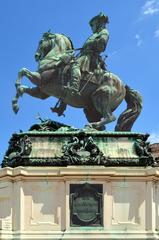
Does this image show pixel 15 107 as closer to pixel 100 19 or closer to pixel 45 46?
pixel 45 46

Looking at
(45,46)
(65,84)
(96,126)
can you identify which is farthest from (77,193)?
(45,46)

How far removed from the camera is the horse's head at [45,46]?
71.8 ft

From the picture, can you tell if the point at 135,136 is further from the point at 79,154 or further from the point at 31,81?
the point at 31,81

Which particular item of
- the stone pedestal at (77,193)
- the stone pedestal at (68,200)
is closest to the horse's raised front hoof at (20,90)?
the stone pedestal at (77,193)

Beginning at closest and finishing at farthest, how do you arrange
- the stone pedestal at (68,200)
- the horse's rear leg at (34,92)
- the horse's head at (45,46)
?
the stone pedestal at (68,200) → the horse's rear leg at (34,92) → the horse's head at (45,46)

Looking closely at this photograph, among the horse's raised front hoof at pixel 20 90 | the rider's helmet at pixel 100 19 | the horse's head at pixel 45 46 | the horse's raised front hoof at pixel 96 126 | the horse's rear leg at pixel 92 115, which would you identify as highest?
the rider's helmet at pixel 100 19

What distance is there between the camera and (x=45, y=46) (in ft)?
71.9

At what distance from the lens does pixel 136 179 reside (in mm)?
19125

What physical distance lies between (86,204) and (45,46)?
6.11 metres

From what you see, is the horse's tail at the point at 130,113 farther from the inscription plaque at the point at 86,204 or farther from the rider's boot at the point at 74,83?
the inscription plaque at the point at 86,204

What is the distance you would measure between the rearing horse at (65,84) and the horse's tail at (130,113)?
1.31 feet

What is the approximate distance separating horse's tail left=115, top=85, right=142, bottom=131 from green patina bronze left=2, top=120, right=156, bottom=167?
2.11 m

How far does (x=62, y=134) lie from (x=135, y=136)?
2.32 metres

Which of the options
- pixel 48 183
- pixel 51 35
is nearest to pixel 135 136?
pixel 48 183
